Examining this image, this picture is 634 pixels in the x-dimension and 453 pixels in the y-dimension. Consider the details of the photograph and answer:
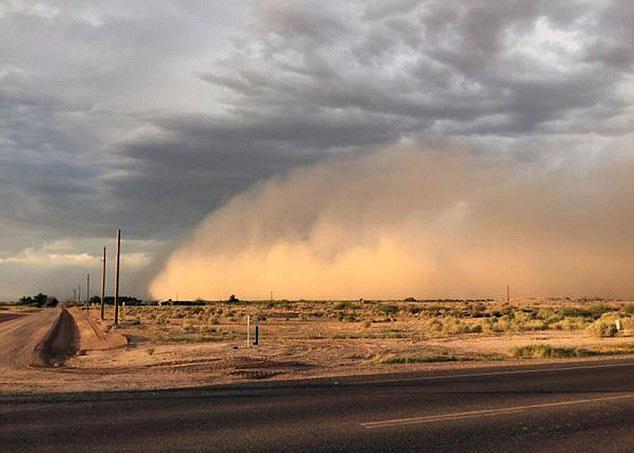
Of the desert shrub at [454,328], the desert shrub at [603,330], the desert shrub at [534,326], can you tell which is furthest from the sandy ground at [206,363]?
the desert shrub at [534,326]

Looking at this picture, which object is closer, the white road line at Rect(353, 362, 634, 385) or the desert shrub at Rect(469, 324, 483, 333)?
the white road line at Rect(353, 362, 634, 385)

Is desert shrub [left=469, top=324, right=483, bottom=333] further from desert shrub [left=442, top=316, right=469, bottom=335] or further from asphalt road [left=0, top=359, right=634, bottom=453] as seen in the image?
asphalt road [left=0, top=359, right=634, bottom=453]

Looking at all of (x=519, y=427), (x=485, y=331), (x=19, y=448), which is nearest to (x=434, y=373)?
(x=519, y=427)

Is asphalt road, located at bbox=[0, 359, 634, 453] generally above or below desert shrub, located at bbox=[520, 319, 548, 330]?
above

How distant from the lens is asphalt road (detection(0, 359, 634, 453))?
9.77 meters

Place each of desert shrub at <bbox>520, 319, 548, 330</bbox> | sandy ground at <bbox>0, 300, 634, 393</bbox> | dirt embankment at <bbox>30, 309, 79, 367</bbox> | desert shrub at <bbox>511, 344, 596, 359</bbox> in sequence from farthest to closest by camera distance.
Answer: desert shrub at <bbox>520, 319, 548, 330</bbox> → dirt embankment at <bbox>30, 309, 79, 367</bbox> → desert shrub at <bbox>511, 344, 596, 359</bbox> → sandy ground at <bbox>0, 300, 634, 393</bbox>

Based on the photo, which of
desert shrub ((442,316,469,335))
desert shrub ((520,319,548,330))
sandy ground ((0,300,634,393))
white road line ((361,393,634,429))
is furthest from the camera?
desert shrub ((520,319,548,330))

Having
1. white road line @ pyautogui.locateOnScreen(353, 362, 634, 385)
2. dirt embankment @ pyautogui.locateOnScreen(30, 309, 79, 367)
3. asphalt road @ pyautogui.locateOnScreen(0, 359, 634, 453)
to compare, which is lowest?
dirt embankment @ pyautogui.locateOnScreen(30, 309, 79, 367)

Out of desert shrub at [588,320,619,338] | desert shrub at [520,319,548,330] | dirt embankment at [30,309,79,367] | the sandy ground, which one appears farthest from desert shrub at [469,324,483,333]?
dirt embankment at [30,309,79,367]

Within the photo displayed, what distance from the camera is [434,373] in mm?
19891

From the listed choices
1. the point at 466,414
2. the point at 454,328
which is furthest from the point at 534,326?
the point at 466,414

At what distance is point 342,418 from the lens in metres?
11.9

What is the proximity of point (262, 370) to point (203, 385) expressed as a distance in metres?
4.73

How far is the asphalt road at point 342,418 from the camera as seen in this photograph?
977 cm
